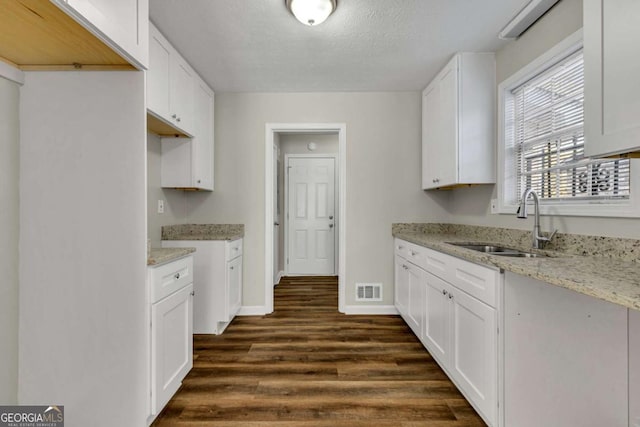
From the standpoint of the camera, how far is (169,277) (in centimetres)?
165

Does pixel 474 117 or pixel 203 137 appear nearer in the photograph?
pixel 474 117

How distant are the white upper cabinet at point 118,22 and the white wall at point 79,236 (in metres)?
0.12

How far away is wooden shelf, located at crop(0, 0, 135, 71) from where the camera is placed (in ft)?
2.89

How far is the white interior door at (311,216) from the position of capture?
488 cm

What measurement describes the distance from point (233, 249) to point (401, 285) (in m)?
1.70

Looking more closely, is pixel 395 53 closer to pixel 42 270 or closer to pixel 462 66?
pixel 462 66

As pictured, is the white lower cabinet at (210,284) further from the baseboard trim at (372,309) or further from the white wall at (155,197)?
the baseboard trim at (372,309)

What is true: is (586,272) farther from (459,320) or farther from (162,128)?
(162,128)

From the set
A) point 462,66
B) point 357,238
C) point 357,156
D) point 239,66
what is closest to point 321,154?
point 357,156

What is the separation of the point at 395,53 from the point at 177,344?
2.62 m

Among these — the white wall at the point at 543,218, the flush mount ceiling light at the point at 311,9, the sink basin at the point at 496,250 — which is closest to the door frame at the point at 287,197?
the white wall at the point at 543,218

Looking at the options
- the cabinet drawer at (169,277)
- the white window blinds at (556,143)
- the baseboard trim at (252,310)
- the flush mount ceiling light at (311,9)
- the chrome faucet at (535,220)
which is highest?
the flush mount ceiling light at (311,9)

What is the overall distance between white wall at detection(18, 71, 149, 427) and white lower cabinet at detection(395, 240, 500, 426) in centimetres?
166

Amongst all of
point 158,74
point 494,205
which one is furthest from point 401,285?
point 158,74
